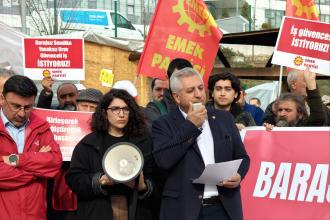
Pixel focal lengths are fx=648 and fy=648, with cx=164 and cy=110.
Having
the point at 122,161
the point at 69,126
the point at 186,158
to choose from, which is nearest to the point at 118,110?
the point at 122,161

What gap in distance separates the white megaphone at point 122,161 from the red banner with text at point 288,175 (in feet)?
5.36

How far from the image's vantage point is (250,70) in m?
11.5

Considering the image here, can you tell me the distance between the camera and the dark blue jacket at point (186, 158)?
3.84 metres

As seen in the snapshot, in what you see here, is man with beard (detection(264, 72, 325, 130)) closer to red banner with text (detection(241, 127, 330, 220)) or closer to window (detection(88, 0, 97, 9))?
red banner with text (detection(241, 127, 330, 220))

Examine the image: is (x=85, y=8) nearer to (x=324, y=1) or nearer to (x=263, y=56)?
(x=263, y=56)

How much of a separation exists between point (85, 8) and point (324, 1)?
2457cm

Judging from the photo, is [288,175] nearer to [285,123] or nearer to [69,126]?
[285,123]

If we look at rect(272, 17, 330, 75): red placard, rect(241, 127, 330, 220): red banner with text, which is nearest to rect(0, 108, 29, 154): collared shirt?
rect(241, 127, 330, 220): red banner with text

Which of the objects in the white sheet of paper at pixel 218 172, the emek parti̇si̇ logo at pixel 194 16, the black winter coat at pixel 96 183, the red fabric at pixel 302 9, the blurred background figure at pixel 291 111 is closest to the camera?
the white sheet of paper at pixel 218 172

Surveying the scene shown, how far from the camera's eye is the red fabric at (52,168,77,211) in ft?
16.7

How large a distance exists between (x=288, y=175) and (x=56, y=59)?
3358mm

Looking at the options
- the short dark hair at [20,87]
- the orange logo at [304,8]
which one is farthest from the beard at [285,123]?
the orange logo at [304,8]

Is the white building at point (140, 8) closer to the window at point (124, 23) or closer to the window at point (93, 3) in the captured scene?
the window at point (93, 3)

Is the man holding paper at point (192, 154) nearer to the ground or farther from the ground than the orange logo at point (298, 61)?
nearer to the ground
